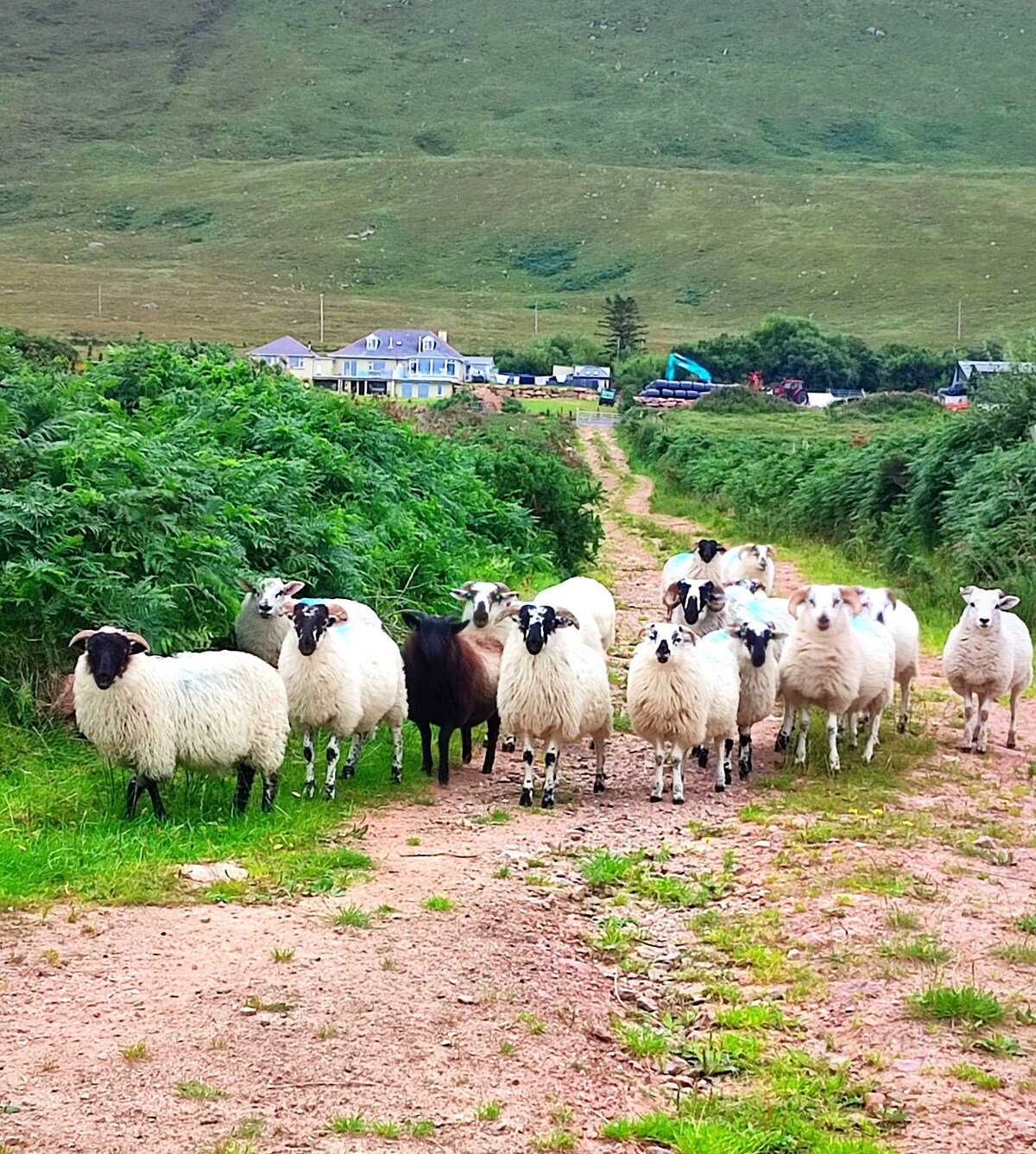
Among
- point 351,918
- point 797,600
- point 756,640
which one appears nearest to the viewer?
point 351,918

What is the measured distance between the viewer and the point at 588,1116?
555cm

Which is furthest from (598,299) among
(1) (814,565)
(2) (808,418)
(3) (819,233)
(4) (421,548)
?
(4) (421,548)

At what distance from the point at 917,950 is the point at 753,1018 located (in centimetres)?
116

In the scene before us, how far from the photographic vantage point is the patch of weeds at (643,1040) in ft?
20.5

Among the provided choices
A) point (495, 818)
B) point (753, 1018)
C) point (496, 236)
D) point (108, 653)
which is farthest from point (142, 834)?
point (496, 236)

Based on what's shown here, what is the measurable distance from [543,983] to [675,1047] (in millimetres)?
769

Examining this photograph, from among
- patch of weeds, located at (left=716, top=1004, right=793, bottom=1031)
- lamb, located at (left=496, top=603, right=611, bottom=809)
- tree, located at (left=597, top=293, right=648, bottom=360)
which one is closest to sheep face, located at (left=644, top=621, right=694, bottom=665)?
lamb, located at (left=496, top=603, right=611, bottom=809)

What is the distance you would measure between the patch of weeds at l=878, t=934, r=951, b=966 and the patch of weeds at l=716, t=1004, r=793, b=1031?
891 millimetres

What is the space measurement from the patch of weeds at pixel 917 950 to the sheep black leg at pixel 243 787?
442 cm

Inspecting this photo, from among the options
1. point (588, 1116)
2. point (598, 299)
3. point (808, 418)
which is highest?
point (598, 299)

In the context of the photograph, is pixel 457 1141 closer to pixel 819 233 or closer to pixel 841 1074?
Answer: pixel 841 1074

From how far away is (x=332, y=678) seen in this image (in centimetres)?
1035

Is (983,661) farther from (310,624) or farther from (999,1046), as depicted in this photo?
(999,1046)

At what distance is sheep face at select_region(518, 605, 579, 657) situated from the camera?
10711 mm
